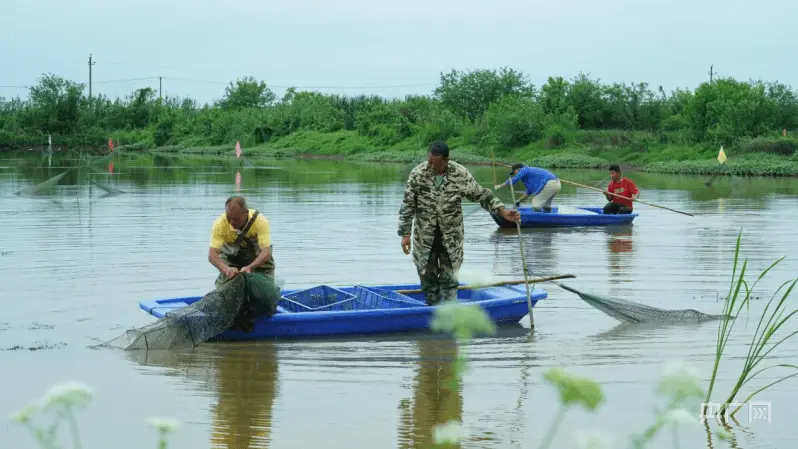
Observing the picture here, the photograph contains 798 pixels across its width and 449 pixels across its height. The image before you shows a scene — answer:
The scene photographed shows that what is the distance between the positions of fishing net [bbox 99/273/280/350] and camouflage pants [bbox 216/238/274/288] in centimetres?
26

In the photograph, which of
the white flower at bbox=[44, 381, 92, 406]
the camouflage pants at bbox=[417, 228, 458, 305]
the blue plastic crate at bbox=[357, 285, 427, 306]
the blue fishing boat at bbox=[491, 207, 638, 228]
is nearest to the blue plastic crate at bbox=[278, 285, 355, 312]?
the blue plastic crate at bbox=[357, 285, 427, 306]

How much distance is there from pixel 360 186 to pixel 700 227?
15599 mm

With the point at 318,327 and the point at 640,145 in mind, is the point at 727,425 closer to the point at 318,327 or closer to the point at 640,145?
the point at 318,327

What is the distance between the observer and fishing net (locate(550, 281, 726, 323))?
9.77 m

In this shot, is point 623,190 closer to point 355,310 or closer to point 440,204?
point 440,204

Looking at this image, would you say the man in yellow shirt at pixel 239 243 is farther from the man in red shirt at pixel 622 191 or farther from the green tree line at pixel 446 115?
the green tree line at pixel 446 115

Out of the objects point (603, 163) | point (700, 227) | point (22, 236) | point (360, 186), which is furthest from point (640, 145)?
point (22, 236)

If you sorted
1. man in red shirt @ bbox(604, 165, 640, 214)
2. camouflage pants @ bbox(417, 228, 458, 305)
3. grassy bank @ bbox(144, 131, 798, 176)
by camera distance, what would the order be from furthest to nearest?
1. grassy bank @ bbox(144, 131, 798, 176)
2. man in red shirt @ bbox(604, 165, 640, 214)
3. camouflage pants @ bbox(417, 228, 458, 305)

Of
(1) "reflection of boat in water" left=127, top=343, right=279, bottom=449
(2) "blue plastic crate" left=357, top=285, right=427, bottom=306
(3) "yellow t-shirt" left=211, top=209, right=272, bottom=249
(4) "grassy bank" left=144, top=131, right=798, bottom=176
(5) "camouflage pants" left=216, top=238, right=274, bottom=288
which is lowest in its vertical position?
(1) "reflection of boat in water" left=127, top=343, right=279, bottom=449

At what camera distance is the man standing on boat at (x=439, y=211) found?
9.10 metres

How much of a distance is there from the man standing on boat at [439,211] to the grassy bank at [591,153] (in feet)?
118

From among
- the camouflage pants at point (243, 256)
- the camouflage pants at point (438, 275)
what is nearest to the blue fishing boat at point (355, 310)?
the camouflage pants at point (438, 275)

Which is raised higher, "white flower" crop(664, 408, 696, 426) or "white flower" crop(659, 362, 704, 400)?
"white flower" crop(659, 362, 704, 400)

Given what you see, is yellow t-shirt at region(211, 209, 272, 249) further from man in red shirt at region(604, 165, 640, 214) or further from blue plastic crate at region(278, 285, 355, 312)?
man in red shirt at region(604, 165, 640, 214)
